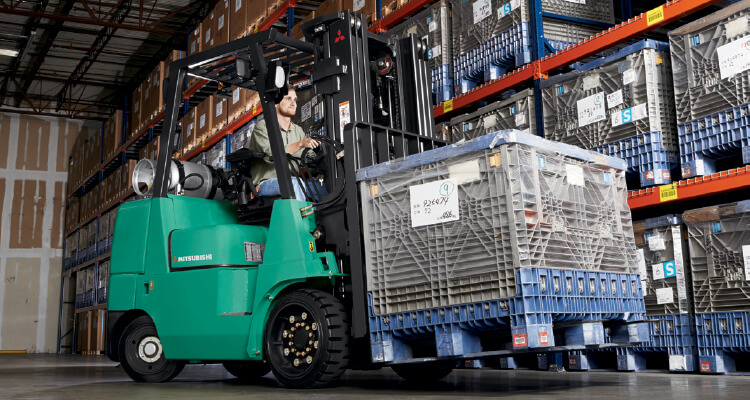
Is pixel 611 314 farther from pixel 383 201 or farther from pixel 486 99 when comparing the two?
pixel 486 99

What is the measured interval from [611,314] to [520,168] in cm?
92

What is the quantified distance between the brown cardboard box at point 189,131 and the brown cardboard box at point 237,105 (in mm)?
1317

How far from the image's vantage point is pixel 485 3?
20.2ft

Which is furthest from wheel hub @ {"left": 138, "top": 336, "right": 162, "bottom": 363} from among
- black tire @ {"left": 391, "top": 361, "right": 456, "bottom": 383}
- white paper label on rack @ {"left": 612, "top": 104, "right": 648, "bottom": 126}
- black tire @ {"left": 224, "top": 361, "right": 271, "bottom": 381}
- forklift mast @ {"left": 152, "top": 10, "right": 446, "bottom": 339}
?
white paper label on rack @ {"left": 612, "top": 104, "right": 648, "bottom": 126}

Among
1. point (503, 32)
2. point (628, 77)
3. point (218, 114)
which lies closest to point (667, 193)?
point (628, 77)

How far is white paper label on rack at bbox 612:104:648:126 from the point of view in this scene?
4816mm

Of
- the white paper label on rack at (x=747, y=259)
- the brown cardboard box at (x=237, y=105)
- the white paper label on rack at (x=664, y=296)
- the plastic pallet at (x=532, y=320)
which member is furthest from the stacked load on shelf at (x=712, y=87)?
the brown cardboard box at (x=237, y=105)

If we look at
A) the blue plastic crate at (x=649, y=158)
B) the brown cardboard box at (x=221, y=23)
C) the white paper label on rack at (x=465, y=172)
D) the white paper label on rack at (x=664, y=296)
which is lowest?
the white paper label on rack at (x=664, y=296)

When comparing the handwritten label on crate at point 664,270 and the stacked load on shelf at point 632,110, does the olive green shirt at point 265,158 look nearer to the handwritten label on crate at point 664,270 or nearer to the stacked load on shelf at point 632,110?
the stacked load on shelf at point 632,110

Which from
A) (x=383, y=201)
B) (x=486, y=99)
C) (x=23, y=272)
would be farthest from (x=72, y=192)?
(x=383, y=201)

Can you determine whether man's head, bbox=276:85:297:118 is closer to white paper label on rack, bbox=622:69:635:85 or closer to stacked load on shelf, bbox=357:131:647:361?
stacked load on shelf, bbox=357:131:647:361

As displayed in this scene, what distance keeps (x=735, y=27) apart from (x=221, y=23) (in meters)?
7.23

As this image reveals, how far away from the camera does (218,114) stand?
1013cm

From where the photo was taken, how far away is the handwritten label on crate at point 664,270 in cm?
468
